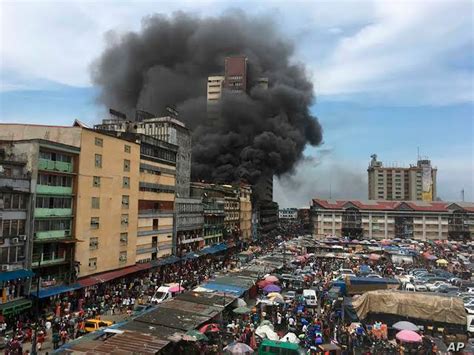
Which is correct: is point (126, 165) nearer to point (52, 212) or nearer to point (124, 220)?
point (124, 220)

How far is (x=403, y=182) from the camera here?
589ft

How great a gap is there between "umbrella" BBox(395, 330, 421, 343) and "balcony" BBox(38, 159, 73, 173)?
24.9m

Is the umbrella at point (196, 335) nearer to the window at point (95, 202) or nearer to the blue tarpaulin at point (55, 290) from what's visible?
the blue tarpaulin at point (55, 290)

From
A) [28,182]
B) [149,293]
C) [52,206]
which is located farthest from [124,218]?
[28,182]

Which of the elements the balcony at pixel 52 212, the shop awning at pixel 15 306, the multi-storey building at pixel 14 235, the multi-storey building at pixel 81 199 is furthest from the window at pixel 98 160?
the shop awning at pixel 15 306

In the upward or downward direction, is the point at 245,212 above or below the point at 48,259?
above

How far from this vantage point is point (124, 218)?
134 feet

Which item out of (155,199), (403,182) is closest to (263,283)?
(155,199)

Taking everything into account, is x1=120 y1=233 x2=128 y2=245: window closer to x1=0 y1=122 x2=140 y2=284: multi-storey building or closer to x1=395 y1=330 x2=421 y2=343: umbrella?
x1=0 y1=122 x2=140 y2=284: multi-storey building

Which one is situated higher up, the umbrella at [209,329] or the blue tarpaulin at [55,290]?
the blue tarpaulin at [55,290]

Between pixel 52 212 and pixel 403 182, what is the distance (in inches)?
6698

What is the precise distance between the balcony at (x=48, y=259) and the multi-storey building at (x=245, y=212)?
52.4 metres

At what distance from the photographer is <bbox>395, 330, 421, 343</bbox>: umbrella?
22.5m

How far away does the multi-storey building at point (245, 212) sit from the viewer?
8325cm
